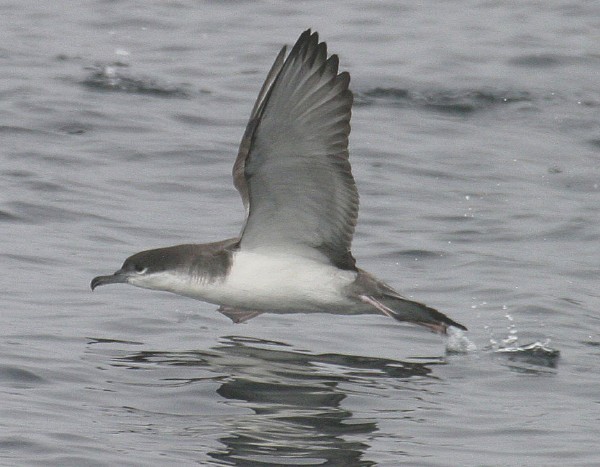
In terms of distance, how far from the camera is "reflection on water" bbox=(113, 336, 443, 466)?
6898 mm

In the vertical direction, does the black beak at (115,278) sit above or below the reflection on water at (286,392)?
above

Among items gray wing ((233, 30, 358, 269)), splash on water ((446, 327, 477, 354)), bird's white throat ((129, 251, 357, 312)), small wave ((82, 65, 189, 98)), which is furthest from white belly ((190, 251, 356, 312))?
small wave ((82, 65, 189, 98))

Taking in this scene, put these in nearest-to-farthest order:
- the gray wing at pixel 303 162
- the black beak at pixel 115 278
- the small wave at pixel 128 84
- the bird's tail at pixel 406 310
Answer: the gray wing at pixel 303 162 → the bird's tail at pixel 406 310 → the black beak at pixel 115 278 → the small wave at pixel 128 84

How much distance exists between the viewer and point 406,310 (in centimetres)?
845

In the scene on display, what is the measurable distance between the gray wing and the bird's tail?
0.94ft

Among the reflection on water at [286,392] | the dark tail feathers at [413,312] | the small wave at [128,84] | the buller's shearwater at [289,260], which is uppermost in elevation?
the small wave at [128,84]

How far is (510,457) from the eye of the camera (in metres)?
6.97

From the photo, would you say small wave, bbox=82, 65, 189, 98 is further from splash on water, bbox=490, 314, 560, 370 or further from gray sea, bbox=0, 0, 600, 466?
splash on water, bbox=490, 314, 560, 370

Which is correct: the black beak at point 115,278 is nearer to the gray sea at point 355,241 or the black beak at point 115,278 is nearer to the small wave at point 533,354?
the gray sea at point 355,241

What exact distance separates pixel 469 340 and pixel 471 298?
118 cm

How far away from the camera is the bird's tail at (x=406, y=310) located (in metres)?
8.35

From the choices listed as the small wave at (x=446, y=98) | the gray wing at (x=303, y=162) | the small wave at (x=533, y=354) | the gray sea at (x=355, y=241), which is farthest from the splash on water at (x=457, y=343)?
the small wave at (x=446, y=98)

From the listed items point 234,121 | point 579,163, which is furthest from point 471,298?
point 234,121

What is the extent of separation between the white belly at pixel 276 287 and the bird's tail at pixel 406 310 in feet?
0.55
